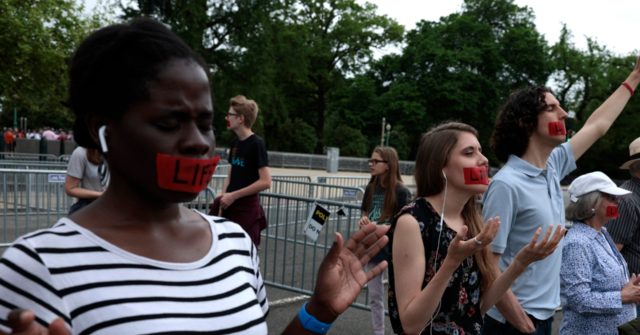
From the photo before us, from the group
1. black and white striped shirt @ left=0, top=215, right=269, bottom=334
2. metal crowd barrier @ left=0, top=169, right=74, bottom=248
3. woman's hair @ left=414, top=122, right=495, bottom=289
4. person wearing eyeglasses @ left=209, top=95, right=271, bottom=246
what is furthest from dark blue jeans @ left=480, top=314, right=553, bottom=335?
metal crowd barrier @ left=0, top=169, right=74, bottom=248

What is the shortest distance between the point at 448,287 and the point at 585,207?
67.9 inches

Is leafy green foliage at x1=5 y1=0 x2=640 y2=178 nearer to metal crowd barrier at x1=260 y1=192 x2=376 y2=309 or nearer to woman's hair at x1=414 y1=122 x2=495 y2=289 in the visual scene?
metal crowd barrier at x1=260 y1=192 x2=376 y2=309

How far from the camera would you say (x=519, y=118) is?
11.7 ft

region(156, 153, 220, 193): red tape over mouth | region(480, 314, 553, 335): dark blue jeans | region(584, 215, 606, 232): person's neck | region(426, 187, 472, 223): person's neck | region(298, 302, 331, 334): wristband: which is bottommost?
region(480, 314, 553, 335): dark blue jeans

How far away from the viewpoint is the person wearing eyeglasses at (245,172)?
5845 millimetres

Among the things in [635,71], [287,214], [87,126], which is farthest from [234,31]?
[87,126]

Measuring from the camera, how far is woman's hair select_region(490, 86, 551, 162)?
11.6 ft

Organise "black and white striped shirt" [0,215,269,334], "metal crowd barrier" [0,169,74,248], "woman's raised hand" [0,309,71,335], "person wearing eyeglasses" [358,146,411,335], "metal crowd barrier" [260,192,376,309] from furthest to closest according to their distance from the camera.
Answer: "metal crowd barrier" [0,169,74,248] → "metal crowd barrier" [260,192,376,309] → "person wearing eyeglasses" [358,146,411,335] → "black and white striped shirt" [0,215,269,334] → "woman's raised hand" [0,309,71,335]

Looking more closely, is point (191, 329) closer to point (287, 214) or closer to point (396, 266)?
point (396, 266)

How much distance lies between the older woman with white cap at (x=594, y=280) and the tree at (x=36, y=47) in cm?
1482

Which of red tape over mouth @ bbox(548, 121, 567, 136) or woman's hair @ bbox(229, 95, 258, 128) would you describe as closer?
red tape over mouth @ bbox(548, 121, 567, 136)

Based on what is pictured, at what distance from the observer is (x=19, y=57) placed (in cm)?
1709

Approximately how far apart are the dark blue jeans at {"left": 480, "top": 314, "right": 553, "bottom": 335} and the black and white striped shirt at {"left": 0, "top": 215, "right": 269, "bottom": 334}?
210 cm

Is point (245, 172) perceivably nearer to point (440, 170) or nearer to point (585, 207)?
point (585, 207)
